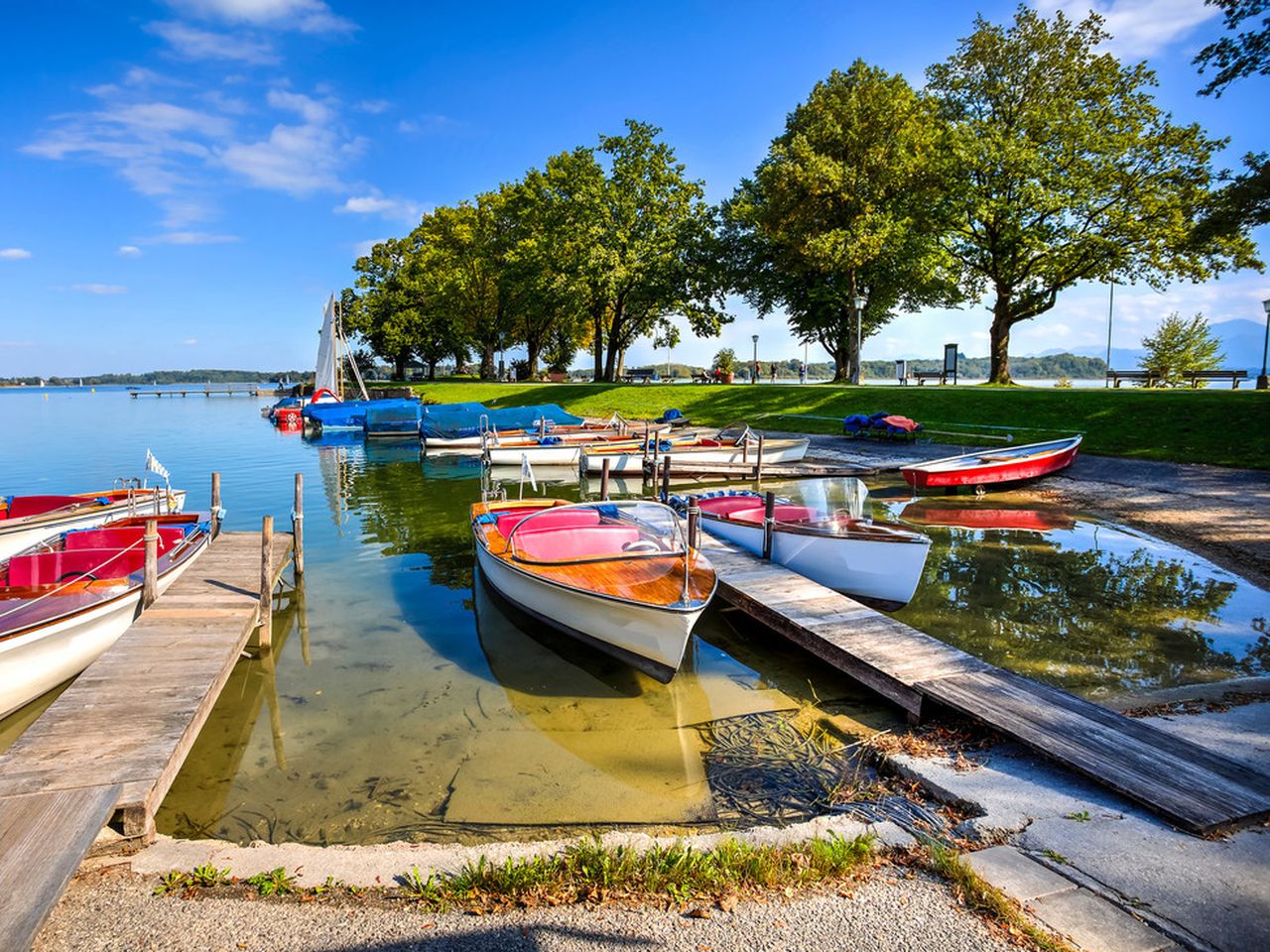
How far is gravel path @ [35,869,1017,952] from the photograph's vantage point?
3.50 m

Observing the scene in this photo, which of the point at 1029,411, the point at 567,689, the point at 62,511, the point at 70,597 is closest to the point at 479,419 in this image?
the point at 62,511

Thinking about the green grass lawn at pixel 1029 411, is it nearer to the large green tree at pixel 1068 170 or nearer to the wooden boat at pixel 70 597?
the large green tree at pixel 1068 170

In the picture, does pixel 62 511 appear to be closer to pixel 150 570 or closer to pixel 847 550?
pixel 150 570

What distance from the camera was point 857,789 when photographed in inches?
216

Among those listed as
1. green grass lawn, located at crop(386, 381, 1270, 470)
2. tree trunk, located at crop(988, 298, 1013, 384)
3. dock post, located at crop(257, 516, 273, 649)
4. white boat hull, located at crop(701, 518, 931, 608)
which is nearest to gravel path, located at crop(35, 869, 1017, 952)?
dock post, located at crop(257, 516, 273, 649)

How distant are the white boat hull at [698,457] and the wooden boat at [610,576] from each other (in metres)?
11.9

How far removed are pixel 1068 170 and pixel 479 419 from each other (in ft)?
95.7

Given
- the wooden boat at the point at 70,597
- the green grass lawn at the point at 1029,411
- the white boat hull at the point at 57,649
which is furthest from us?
the green grass lawn at the point at 1029,411

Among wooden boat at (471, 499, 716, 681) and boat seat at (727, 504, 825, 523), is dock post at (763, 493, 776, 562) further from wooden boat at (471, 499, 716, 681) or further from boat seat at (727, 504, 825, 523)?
wooden boat at (471, 499, 716, 681)

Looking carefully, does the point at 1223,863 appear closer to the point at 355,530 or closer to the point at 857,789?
the point at 857,789

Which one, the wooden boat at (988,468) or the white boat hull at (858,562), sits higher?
the wooden boat at (988,468)

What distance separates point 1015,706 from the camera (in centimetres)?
607

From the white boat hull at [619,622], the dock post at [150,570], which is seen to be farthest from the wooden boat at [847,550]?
the dock post at [150,570]

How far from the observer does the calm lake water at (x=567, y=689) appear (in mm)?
5672
